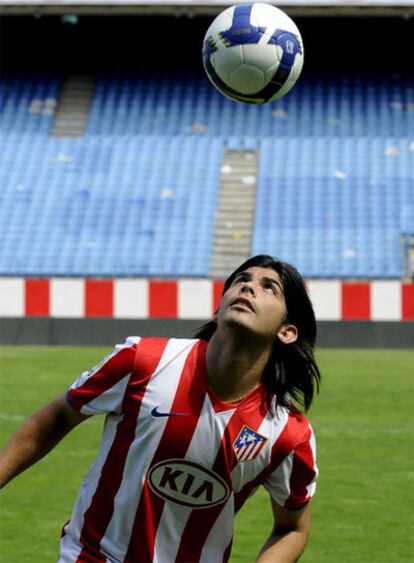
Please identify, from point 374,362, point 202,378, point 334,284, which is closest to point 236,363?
point 202,378

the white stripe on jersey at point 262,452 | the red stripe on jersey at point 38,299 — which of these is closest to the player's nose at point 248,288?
the white stripe on jersey at point 262,452

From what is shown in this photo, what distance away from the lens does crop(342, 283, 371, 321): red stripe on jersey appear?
62.8 ft

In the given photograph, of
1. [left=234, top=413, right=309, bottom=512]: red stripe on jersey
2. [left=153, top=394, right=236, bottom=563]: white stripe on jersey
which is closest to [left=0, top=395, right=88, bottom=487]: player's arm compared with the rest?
[left=153, top=394, right=236, bottom=563]: white stripe on jersey

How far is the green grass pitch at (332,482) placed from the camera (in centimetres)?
579

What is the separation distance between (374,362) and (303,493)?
12955 millimetres

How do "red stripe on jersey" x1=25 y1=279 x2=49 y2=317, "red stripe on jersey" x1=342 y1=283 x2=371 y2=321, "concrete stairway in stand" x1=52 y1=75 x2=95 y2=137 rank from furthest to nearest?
"concrete stairway in stand" x1=52 y1=75 x2=95 y2=137, "red stripe on jersey" x1=25 y1=279 x2=49 y2=317, "red stripe on jersey" x1=342 y1=283 x2=371 y2=321

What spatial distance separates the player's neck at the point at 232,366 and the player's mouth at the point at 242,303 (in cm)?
10

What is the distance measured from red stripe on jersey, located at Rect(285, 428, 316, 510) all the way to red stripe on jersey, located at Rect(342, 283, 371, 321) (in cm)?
1586

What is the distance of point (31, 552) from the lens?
560 centimetres

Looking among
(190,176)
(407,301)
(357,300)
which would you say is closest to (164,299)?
(357,300)

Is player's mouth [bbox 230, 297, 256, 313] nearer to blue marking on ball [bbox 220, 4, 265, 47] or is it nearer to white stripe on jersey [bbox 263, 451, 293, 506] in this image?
white stripe on jersey [bbox 263, 451, 293, 506]

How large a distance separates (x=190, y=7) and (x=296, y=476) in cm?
2189

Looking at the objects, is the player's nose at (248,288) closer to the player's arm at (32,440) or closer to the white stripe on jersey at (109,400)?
the white stripe on jersey at (109,400)

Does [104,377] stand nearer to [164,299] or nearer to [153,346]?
[153,346]
